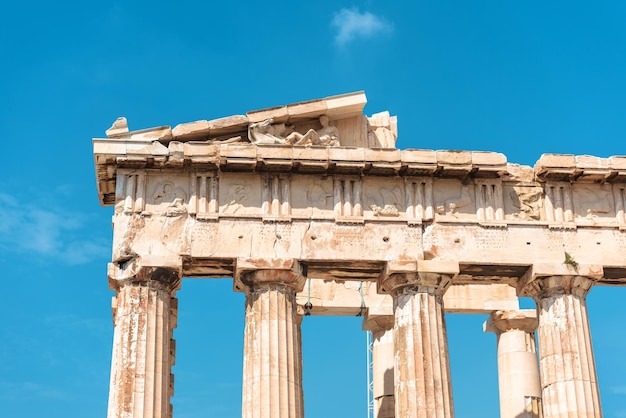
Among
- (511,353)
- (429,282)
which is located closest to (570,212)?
(429,282)

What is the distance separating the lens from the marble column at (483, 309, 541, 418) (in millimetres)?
35125

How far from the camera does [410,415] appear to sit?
28.6 metres

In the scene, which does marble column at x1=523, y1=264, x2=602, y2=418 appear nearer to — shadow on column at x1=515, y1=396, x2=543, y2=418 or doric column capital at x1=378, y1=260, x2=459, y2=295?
doric column capital at x1=378, y1=260, x2=459, y2=295

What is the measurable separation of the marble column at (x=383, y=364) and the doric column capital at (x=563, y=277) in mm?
6035

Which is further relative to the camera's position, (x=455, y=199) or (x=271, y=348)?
(x=455, y=199)

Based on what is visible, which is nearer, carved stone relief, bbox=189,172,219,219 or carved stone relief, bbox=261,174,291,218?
carved stone relief, bbox=189,172,219,219

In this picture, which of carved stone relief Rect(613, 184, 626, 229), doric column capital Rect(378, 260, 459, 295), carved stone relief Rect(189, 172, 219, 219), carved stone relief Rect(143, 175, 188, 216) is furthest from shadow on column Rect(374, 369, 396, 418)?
carved stone relief Rect(143, 175, 188, 216)

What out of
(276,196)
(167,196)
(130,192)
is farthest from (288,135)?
(130,192)

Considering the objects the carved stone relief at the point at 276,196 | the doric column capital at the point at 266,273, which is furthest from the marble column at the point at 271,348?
the carved stone relief at the point at 276,196

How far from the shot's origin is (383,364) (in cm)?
3566

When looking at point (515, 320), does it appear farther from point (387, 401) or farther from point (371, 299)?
point (387, 401)

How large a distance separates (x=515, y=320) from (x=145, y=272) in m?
11.8

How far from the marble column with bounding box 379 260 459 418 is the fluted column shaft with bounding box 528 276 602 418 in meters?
2.49

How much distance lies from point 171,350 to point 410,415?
21.8 feet
